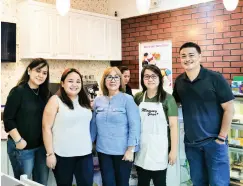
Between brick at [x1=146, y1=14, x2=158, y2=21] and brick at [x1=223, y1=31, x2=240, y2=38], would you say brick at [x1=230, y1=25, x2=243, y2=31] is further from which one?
brick at [x1=146, y1=14, x2=158, y2=21]

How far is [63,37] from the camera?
4289mm

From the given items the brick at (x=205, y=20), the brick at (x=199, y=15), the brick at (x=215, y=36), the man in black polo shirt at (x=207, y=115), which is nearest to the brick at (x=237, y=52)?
the brick at (x=215, y=36)

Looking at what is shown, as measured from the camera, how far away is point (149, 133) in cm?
215

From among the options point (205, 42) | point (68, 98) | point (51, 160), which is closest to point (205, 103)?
point (68, 98)

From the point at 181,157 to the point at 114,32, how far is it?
9.69ft

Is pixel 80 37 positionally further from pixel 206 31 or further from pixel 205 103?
pixel 205 103

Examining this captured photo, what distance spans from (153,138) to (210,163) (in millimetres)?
491

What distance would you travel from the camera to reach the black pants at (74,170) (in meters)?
2.08

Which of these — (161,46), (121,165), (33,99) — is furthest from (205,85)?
(161,46)

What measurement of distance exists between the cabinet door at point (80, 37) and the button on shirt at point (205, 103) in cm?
266

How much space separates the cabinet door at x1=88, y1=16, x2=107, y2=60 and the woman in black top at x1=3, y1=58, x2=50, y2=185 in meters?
2.60

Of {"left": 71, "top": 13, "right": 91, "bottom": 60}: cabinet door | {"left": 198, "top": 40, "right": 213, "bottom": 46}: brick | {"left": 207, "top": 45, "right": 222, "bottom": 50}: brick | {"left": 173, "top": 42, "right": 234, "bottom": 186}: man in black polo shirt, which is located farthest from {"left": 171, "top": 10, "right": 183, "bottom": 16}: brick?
{"left": 173, "top": 42, "right": 234, "bottom": 186}: man in black polo shirt

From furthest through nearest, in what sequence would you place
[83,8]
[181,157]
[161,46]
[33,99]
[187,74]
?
[83,8]
[161,46]
[181,157]
[187,74]
[33,99]

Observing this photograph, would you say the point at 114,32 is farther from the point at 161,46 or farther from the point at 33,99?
the point at 33,99
